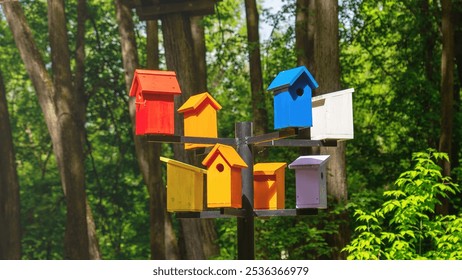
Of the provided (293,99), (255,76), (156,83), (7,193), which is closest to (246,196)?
(293,99)

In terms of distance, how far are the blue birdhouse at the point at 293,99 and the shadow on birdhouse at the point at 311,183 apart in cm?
39

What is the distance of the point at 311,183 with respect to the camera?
6297 millimetres

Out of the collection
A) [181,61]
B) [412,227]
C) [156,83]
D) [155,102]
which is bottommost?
[412,227]

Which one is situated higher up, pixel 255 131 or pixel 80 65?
pixel 80 65

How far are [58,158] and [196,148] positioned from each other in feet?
37.0

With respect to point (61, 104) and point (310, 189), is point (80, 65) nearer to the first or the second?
point (61, 104)

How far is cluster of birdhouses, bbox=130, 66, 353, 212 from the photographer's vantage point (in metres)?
5.95

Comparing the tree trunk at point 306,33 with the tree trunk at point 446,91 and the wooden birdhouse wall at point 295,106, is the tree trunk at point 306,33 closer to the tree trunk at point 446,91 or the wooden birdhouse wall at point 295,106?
the tree trunk at point 446,91

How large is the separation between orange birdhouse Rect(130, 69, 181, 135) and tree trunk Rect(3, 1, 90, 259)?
10.7 meters

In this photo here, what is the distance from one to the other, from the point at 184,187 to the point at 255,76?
9.77m

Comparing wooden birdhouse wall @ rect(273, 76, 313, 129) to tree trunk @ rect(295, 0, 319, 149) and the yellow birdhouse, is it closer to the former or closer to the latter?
the yellow birdhouse

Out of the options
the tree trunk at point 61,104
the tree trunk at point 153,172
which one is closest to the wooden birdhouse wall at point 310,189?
the tree trunk at point 153,172

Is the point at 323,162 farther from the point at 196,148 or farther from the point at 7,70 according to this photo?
the point at 7,70

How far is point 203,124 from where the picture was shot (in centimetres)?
633
